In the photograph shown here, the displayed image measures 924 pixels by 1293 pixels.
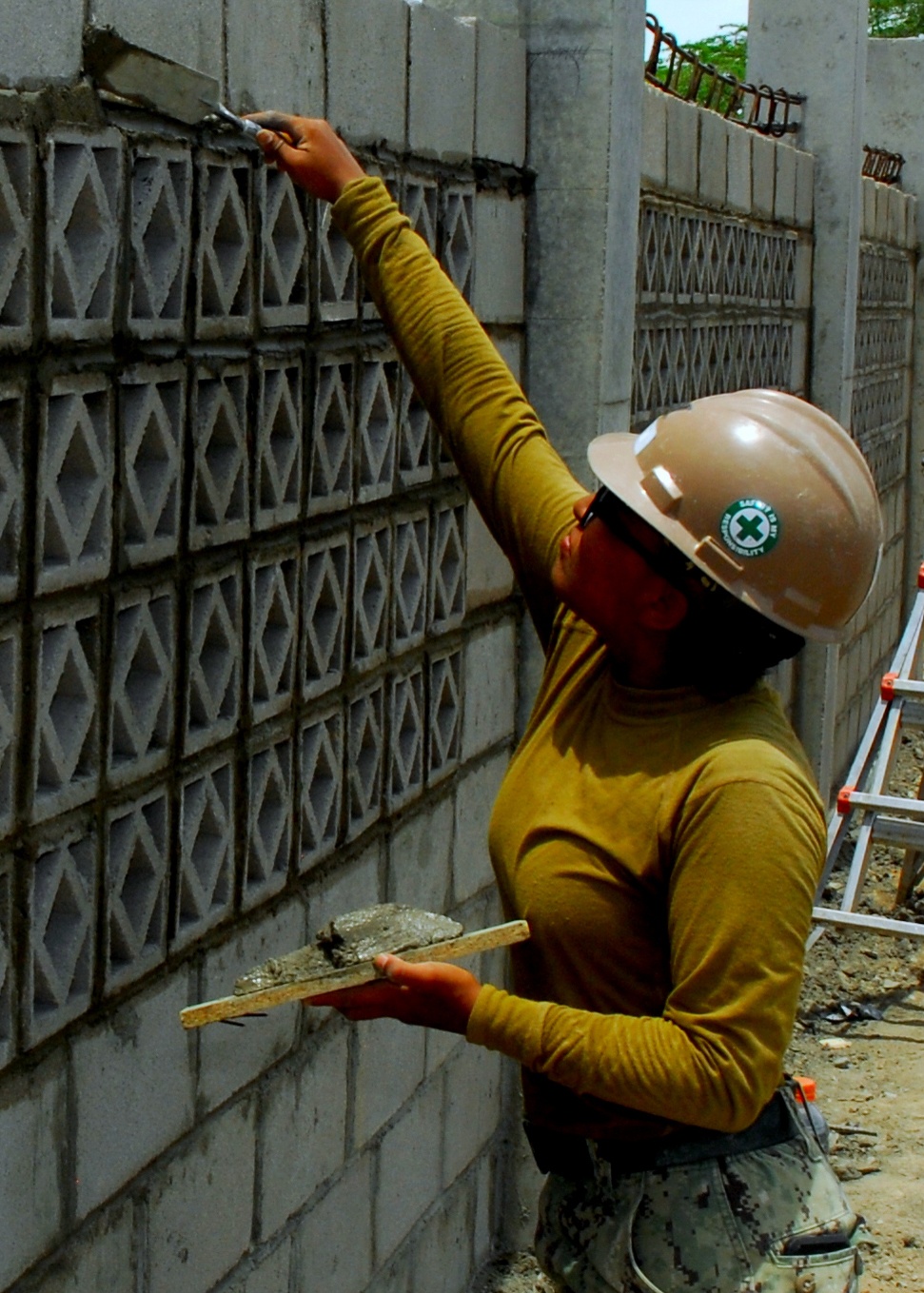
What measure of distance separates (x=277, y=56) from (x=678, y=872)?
1425 millimetres

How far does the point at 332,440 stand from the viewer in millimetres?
3041

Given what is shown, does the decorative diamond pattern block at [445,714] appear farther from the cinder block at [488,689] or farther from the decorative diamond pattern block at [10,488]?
the decorative diamond pattern block at [10,488]

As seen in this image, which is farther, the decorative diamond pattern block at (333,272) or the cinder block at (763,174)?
the cinder block at (763,174)

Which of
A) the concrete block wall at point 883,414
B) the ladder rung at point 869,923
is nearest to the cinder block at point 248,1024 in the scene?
the ladder rung at point 869,923

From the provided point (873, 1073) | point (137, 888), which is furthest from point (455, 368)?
point (873, 1073)

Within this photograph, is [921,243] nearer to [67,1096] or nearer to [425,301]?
[425,301]

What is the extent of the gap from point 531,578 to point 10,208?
0.96 m

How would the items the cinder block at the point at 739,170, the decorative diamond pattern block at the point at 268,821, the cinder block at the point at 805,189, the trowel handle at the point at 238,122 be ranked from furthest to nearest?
the cinder block at the point at 805,189 → the cinder block at the point at 739,170 → the decorative diamond pattern block at the point at 268,821 → the trowel handle at the point at 238,122

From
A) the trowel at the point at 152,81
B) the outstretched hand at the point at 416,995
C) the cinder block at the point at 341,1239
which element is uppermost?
the trowel at the point at 152,81

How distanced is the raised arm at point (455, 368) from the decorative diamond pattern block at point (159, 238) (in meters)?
0.26

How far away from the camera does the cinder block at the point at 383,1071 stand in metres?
3.43

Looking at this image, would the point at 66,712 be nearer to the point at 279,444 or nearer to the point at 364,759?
the point at 279,444

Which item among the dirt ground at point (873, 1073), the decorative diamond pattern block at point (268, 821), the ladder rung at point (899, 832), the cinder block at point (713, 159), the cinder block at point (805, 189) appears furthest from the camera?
the cinder block at point (805, 189)

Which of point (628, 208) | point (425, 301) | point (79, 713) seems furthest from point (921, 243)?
point (79, 713)
